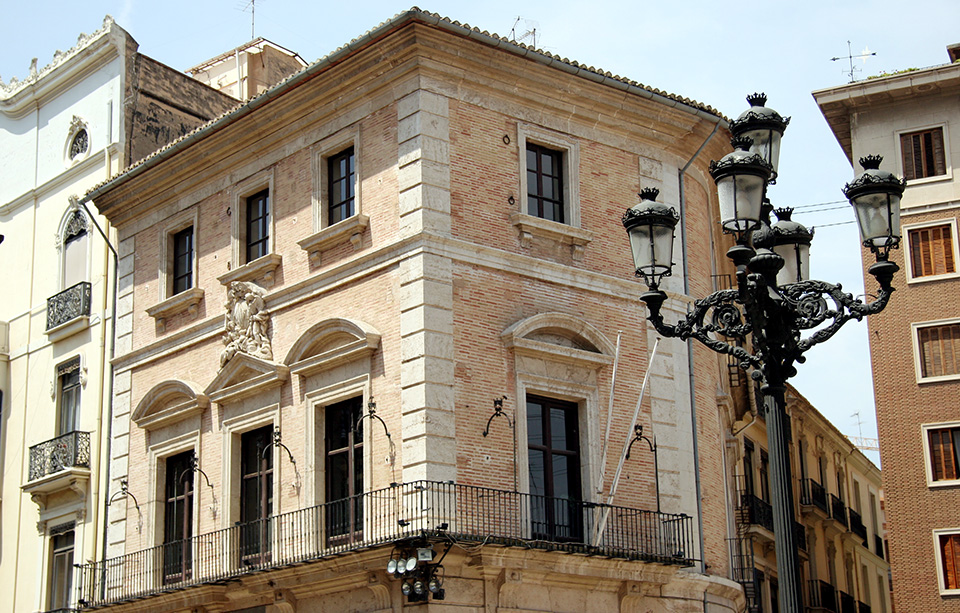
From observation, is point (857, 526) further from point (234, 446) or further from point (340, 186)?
point (340, 186)

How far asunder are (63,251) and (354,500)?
11.3 meters

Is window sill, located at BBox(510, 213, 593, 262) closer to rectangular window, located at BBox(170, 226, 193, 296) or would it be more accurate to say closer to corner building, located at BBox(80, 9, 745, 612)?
corner building, located at BBox(80, 9, 745, 612)

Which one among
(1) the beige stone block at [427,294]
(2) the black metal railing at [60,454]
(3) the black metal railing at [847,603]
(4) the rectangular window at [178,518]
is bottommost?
(3) the black metal railing at [847,603]

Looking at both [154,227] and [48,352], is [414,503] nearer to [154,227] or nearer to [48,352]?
[154,227]

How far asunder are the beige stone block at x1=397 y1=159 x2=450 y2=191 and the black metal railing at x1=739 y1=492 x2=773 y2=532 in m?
9.45

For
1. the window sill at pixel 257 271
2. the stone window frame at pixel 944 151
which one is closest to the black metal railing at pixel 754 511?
the stone window frame at pixel 944 151

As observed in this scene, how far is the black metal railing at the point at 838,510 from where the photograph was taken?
121ft

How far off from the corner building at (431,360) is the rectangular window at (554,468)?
0.04 metres

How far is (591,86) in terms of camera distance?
20859 mm

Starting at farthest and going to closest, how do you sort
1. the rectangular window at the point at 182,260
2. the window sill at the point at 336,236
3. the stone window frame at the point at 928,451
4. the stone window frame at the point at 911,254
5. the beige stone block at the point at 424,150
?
the stone window frame at the point at 911,254
the stone window frame at the point at 928,451
the rectangular window at the point at 182,260
the window sill at the point at 336,236
the beige stone block at the point at 424,150

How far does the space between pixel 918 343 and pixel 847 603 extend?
33.0 feet

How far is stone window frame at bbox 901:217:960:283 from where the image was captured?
97.9 ft

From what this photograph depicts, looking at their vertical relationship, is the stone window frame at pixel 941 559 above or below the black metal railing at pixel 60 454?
below

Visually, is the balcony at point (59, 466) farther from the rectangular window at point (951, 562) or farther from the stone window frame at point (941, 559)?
the rectangular window at point (951, 562)
